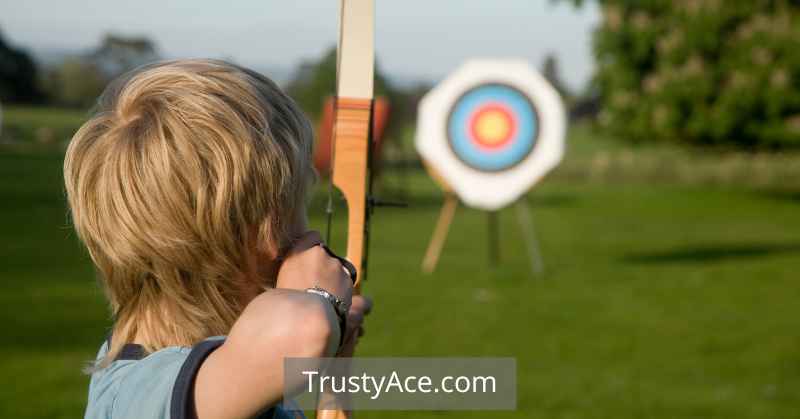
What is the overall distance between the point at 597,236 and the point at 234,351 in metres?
10.1

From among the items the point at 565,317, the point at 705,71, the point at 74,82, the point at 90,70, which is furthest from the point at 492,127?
the point at 74,82

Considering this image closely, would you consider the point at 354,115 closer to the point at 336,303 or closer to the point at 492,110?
the point at 336,303

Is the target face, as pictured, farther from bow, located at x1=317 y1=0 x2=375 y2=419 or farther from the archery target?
bow, located at x1=317 y1=0 x2=375 y2=419

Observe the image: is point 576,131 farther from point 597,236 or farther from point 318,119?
point 597,236

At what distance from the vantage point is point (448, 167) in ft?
22.5

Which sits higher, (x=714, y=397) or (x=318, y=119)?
(x=714, y=397)

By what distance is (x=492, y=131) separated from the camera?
6773 mm

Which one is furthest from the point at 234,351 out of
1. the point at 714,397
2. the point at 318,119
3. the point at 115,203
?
the point at 318,119

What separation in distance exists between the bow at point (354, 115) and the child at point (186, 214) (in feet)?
0.71

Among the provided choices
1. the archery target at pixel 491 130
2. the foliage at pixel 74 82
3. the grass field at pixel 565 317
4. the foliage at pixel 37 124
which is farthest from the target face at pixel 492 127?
the foliage at pixel 37 124

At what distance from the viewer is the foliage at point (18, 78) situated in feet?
68.7

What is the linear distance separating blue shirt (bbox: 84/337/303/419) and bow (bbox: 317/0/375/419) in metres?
0.28

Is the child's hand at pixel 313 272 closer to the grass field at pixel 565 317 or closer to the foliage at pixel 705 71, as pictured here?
the grass field at pixel 565 317

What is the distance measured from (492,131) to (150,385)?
6.06 meters
